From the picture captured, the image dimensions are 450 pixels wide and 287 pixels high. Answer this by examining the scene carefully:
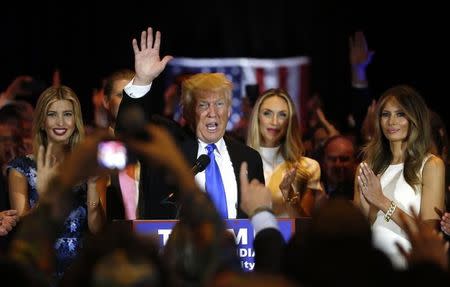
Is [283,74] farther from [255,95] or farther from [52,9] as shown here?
[255,95]

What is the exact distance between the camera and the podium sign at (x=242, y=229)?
4.50 meters

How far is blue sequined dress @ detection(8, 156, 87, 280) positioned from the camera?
5.35 meters

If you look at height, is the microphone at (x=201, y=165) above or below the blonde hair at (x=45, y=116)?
below

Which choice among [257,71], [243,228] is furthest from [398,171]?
[257,71]

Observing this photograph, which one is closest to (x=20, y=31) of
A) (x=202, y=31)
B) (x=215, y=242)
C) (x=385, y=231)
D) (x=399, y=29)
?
(x=202, y=31)

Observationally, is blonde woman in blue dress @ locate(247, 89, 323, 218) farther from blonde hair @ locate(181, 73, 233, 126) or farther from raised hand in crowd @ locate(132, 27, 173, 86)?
raised hand in crowd @ locate(132, 27, 173, 86)

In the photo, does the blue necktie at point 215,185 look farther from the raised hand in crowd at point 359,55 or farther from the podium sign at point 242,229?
the raised hand in crowd at point 359,55

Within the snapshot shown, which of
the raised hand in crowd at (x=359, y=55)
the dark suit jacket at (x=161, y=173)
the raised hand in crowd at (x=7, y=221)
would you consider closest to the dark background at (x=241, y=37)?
the raised hand in crowd at (x=359, y=55)

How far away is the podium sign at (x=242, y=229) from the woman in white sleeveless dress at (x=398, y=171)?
0.97 m

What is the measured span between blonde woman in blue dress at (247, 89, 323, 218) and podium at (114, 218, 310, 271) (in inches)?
71.6

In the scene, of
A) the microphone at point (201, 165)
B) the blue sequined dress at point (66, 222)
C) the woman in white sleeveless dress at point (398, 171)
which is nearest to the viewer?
the microphone at point (201, 165)

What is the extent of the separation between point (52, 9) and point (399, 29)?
11.0 ft

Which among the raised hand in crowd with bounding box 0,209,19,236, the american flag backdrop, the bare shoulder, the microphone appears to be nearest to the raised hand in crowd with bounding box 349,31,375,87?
the bare shoulder

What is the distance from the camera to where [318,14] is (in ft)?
40.5
